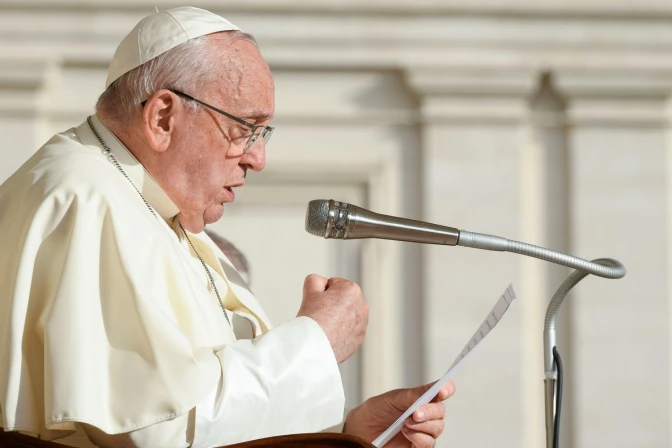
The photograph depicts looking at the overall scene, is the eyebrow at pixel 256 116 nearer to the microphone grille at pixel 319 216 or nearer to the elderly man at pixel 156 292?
the elderly man at pixel 156 292

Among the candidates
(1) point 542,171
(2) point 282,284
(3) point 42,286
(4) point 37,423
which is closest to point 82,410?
(4) point 37,423

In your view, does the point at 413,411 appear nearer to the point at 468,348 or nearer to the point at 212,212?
the point at 468,348

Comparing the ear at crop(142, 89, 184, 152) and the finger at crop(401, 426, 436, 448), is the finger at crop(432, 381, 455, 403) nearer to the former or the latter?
the finger at crop(401, 426, 436, 448)

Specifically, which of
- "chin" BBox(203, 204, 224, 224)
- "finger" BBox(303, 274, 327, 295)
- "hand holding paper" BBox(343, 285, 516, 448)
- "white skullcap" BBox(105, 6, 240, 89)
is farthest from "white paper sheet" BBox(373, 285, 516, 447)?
"white skullcap" BBox(105, 6, 240, 89)

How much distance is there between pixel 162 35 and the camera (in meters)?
2.62

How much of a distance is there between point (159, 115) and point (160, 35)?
0.73 feet

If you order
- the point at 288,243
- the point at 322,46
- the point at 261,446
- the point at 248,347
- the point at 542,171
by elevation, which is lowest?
the point at 261,446

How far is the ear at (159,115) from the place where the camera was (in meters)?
2.51

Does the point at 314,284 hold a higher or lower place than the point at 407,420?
higher

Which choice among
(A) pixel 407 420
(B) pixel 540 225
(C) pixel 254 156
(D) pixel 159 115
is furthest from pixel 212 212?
(B) pixel 540 225

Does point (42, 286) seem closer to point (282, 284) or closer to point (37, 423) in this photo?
point (37, 423)

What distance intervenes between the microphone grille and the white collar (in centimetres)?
44

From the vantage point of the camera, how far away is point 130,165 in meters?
2.53

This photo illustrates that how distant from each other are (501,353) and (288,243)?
41.1 inches
